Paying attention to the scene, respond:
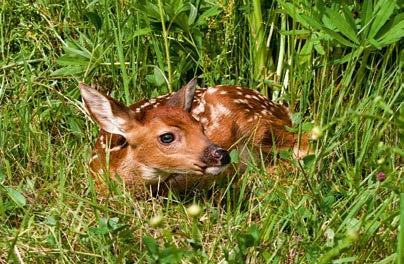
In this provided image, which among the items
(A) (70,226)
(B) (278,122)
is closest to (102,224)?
(A) (70,226)

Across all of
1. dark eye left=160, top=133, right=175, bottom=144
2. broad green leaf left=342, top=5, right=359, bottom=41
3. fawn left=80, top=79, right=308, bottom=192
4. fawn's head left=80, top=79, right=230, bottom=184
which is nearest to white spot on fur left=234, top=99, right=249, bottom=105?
fawn left=80, top=79, right=308, bottom=192

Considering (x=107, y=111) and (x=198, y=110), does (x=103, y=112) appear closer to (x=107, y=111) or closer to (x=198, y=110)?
(x=107, y=111)

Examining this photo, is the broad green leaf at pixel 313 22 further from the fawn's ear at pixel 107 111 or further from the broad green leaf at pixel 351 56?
the fawn's ear at pixel 107 111

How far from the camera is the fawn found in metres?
4.20

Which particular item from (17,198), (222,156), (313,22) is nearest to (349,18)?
(313,22)

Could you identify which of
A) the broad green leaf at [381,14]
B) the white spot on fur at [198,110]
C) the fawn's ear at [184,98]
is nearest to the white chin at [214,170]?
the fawn's ear at [184,98]

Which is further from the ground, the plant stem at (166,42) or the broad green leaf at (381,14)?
the broad green leaf at (381,14)

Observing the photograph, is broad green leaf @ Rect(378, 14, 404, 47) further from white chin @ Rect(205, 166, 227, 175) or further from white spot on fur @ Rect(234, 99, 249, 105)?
white chin @ Rect(205, 166, 227, 175)

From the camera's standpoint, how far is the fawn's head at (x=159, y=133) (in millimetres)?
4176

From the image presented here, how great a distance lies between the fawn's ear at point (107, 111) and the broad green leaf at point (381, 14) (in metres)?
1.08

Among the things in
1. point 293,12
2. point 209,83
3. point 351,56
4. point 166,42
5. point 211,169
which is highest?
point 293,12

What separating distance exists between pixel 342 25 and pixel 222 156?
0.78 meters

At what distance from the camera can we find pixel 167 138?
4.25 meters

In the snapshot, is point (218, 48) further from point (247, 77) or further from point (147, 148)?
point (147, 148)
